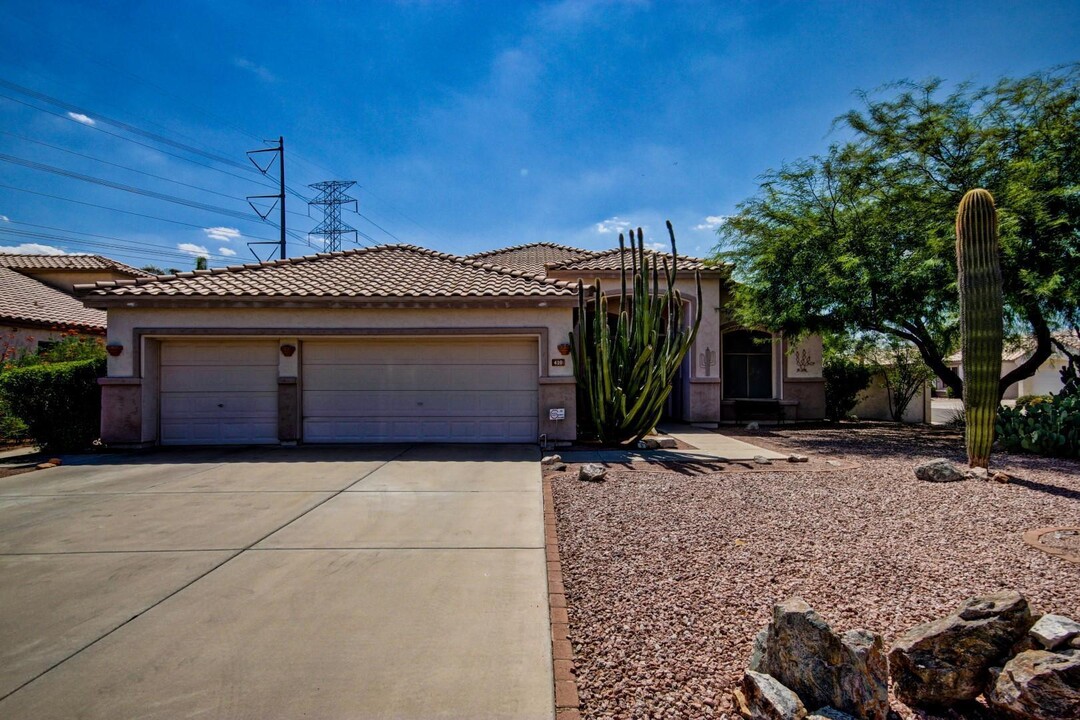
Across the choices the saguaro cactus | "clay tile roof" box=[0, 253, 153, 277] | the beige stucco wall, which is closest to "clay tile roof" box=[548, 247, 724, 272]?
the beige stucco wall

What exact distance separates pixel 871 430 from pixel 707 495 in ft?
35.8

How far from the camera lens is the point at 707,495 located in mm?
7148

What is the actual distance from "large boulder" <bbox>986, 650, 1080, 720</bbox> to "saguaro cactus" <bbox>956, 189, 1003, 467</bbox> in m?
7.06

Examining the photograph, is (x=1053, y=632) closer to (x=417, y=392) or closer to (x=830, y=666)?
(x=830, y=666)

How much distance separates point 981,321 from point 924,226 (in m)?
4.66

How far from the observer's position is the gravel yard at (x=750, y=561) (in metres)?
3.23

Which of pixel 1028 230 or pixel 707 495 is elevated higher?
pixel 1028 230

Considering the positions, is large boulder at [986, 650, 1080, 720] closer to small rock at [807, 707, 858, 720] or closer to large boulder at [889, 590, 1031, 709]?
large boulder at [889, 590, 1031, 709]

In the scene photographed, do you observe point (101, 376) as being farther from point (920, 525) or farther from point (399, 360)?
point (920, 525)

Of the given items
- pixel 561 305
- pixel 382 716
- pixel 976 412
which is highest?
pixel 561 305

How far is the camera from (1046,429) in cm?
995

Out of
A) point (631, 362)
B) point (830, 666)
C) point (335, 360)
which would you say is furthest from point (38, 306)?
point (830, 666)

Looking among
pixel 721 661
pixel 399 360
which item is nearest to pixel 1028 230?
pixel 721 661

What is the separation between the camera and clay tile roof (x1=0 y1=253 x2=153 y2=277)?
21297 millimetres
